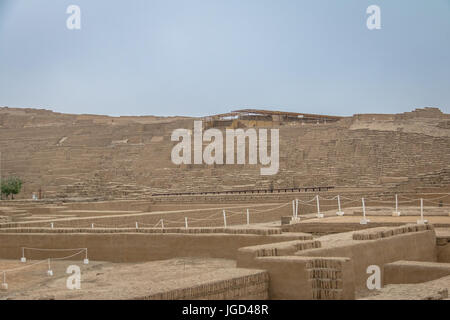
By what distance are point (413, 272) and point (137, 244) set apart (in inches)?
210

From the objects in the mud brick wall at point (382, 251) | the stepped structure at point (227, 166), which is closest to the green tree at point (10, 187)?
the stepped structure at point (227, 166)

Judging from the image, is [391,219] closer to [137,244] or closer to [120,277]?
[137,244]

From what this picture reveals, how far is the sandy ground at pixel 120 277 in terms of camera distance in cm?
775

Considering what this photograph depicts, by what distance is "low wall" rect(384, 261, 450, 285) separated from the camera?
9616mm

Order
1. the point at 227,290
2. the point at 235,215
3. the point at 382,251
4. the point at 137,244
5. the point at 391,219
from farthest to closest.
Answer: the point at 235,215, the point at 391,219, the point at 137,244, the point at 382,251, the point at 227,290

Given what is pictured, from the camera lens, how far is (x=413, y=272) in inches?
390

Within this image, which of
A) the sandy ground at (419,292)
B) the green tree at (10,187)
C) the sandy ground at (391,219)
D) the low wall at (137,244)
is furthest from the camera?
the green tree at (10,187)

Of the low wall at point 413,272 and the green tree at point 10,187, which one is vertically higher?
the green tree at point 10,187

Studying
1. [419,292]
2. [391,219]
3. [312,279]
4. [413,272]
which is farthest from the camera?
[391,219]

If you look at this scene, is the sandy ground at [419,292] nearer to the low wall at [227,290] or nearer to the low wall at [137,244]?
the low wall at [227,290]

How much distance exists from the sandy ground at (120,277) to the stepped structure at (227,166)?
49.4 ft

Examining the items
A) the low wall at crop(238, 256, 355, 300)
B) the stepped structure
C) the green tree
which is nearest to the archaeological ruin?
the low wall at crop(238, 256, 355, 300)

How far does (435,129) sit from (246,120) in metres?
14.7

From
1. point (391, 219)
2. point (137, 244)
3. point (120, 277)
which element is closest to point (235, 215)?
point (391, 219)
